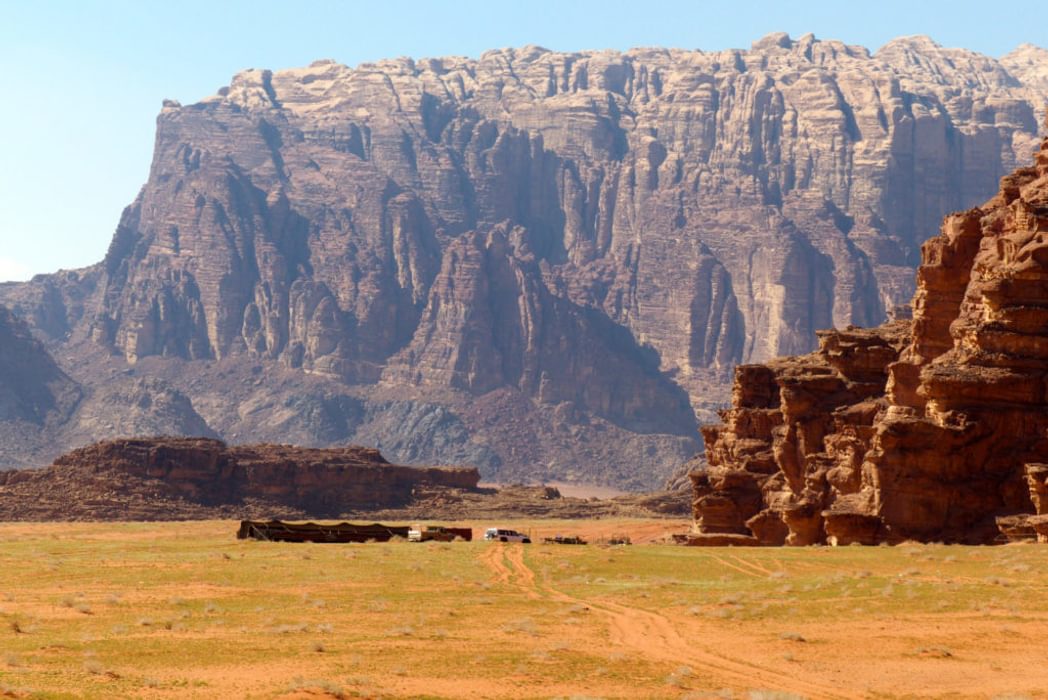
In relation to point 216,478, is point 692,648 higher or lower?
lower

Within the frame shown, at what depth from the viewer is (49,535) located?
96812 millimetres

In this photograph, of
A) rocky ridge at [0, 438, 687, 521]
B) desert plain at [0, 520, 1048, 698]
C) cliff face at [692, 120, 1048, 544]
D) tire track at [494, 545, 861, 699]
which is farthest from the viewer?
rocky ridge at [0, 438, 687, 521]

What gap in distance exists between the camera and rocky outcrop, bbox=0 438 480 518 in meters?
135

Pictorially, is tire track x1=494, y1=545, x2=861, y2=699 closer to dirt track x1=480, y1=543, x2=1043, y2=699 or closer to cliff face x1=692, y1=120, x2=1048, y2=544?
dirt track x1=480, y1=543, x2=1043, y2=699

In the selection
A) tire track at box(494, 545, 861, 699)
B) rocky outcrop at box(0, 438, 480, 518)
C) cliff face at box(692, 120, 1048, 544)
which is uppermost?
cliff face at box(692, 120, 1048, 544)

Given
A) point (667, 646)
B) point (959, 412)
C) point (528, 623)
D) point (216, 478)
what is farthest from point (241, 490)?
point (667, 646)

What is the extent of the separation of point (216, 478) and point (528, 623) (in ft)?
341

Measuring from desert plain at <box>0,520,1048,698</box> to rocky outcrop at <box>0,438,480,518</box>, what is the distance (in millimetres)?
A: 75945

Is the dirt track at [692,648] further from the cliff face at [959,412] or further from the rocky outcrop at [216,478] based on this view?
the rocky outcrop at [216,478]

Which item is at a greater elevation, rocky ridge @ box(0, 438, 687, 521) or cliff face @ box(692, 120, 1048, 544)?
cliff face @ box(692, 120, 1048, 544)

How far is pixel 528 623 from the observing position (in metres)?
39.9

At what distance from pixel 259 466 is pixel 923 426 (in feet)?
291

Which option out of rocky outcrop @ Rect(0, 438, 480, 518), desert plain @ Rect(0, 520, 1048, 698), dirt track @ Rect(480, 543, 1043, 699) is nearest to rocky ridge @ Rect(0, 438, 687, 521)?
rocky outcrop @ Rect(0, 438, 480, 518)

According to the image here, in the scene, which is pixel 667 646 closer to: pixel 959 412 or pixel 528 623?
pixel 528 623
